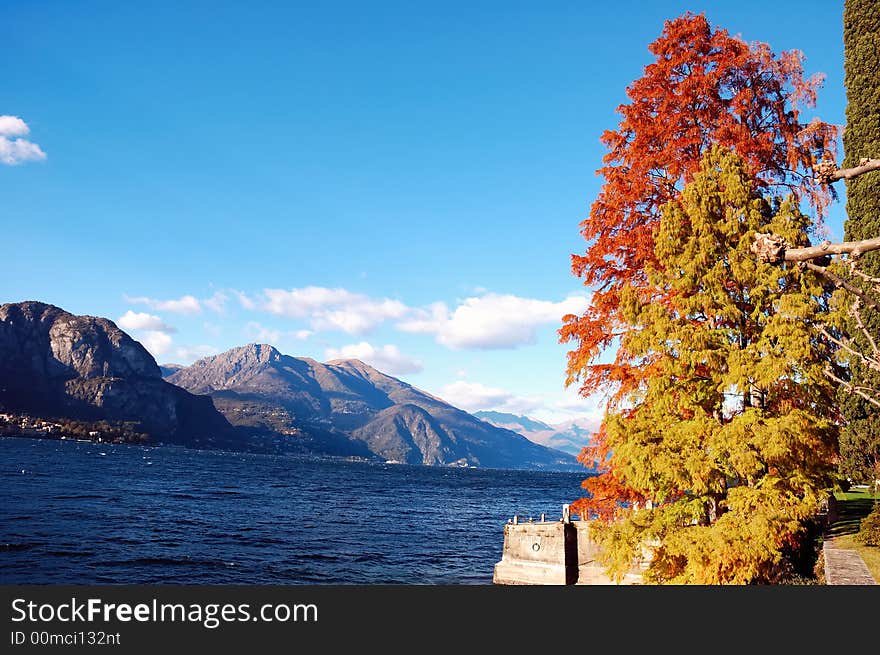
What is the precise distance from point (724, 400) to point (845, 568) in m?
7.81

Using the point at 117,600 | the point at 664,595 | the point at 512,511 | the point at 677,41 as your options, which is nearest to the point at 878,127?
the point at 677,41

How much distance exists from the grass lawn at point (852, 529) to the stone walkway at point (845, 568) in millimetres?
201

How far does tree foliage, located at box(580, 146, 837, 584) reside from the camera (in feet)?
43.3

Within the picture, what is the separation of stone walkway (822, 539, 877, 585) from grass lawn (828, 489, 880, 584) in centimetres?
20

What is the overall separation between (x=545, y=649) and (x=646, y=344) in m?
9.00

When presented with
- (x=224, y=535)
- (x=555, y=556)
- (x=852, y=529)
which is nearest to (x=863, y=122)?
(x=852, y=529)

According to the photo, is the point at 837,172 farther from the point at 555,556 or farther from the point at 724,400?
the point at 555,556

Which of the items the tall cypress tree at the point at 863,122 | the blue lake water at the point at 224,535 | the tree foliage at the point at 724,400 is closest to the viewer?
the tree foliage at the point at 724,400

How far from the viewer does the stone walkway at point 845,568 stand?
635 inches

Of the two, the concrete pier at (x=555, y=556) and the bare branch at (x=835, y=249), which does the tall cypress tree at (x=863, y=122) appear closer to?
the concrete pier at (x=555, y=556)

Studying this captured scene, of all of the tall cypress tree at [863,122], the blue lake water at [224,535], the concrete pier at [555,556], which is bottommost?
the blue lake water at [224,535]

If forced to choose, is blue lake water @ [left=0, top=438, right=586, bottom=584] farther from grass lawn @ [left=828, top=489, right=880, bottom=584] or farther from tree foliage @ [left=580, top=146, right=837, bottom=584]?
tree foliage @ [left=580, top=146, right=837, bottom=584]

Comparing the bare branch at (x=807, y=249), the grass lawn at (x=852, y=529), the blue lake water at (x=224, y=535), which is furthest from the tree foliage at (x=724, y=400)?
the blue lake water at (x=224, y=535)

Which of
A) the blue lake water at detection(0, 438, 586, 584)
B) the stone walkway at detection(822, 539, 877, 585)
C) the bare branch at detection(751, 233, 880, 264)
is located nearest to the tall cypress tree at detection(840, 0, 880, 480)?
the stone walkway at detection(822, 539, 877, 585)
